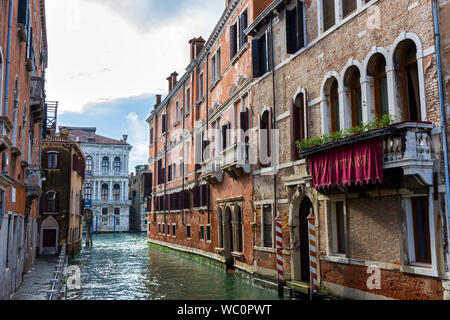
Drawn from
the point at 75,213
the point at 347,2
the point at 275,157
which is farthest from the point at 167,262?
the point at 347,2

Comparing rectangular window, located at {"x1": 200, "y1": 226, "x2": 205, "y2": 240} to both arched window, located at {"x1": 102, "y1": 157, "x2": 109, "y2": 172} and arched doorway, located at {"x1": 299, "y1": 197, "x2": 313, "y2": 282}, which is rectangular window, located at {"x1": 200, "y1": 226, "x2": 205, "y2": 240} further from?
arched window, located at {"x1": 102, "y1": 157, "x2": 109, "y2": 172}

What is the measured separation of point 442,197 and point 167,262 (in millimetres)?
16337

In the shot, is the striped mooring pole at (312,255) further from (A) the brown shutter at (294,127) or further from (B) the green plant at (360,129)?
(A) the brown shutter at (294,127)

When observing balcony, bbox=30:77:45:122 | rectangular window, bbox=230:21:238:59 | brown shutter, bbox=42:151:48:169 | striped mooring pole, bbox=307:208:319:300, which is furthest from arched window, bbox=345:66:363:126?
brown shutter, bbox=42:151:48:169

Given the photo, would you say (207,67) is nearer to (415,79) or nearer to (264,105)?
(264,105)

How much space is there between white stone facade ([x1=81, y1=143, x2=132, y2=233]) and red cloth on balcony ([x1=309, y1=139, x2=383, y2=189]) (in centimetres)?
5551

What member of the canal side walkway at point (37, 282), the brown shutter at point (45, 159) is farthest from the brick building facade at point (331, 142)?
the brown shutter at point (45, 159)

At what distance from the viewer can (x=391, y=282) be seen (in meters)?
8.38

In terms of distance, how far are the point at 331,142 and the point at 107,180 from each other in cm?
5741

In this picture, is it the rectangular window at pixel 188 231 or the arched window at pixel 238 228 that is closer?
the arched window at pixel 238 228

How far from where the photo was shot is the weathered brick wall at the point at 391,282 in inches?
296

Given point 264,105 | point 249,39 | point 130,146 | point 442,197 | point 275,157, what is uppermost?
point 130,146

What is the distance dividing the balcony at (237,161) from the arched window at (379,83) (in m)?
6.50

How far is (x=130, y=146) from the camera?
63.7 meters
